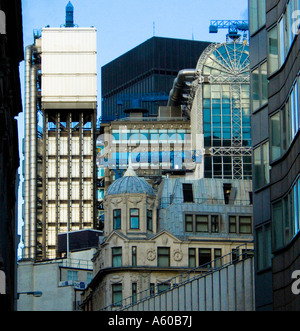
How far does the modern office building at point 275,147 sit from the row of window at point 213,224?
5166 centimetres

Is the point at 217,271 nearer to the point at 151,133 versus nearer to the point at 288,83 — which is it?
the point at 288,83

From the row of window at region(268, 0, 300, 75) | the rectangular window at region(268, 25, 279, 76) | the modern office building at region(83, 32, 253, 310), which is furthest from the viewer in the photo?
the modern office building at region(83, 32, 253, 310)

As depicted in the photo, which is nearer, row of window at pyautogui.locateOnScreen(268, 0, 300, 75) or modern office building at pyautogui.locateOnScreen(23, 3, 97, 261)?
row of window at pyautogui.locateOnScreen(268, 0, 300, 75)

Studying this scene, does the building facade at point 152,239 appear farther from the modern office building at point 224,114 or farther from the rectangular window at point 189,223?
the modern office building at point 224,114

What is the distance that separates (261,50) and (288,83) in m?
7.22

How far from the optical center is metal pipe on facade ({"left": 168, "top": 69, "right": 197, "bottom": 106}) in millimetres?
147125

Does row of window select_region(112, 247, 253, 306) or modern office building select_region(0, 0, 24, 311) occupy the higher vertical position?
modern office building select_region(0, 0, 24, 311)

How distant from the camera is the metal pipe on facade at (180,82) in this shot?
147 metres

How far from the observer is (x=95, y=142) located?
188 meters

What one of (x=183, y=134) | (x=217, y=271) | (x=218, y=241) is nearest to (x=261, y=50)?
(x=217, y=271)

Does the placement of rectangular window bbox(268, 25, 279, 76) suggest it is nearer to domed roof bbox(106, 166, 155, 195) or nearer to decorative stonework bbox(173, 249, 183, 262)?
decorative stonework bbox(173, 249, 183, 262)

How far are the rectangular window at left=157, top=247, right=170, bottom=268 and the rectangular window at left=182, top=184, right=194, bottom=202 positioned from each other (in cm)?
899

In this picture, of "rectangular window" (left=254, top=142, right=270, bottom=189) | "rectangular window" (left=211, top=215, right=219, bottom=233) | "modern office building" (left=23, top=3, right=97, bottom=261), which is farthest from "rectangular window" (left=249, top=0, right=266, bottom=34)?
"modern office building" (left=23, top=3, right=97, bottom=261)
